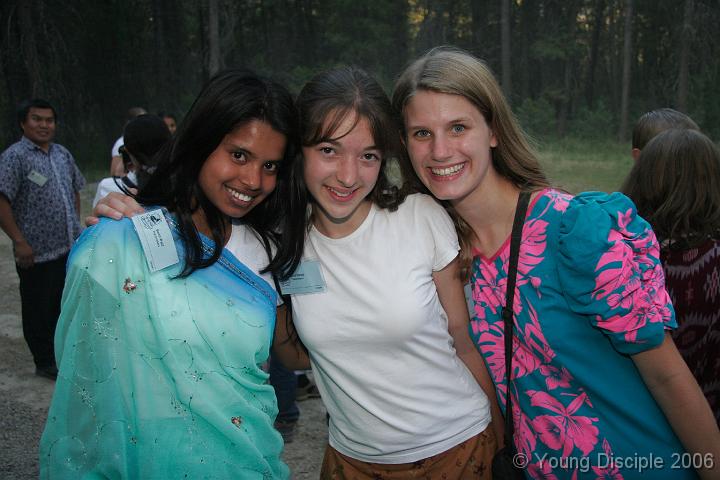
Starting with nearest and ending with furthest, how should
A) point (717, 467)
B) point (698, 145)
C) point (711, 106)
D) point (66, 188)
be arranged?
point (717, 467)
point (698, 145)
point (66, 188)
point (711, 106)

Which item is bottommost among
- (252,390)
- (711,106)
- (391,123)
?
(711,106)

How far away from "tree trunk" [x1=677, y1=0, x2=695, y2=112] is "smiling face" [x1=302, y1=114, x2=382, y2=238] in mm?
20454

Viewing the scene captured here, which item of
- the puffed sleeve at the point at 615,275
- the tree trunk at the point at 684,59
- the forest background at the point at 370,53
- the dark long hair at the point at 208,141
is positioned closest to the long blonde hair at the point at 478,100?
the puffed sleeve at the point at 615,275

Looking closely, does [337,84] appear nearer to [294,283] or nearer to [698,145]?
[294,283]

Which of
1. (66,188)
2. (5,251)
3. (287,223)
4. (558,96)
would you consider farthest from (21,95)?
(558,96)

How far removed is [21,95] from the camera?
13859mm

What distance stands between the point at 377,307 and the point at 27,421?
3.36 m

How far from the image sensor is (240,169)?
66.0 inches

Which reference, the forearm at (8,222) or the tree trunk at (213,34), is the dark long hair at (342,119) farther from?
the tree trunk at (213,34)

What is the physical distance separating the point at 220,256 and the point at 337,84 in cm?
64

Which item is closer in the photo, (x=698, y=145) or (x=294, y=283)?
(x=294, y=283)

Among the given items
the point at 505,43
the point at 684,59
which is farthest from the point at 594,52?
the point at 684,59

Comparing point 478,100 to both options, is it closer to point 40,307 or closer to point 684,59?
point 40,307

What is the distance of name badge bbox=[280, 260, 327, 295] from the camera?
1.80 m
